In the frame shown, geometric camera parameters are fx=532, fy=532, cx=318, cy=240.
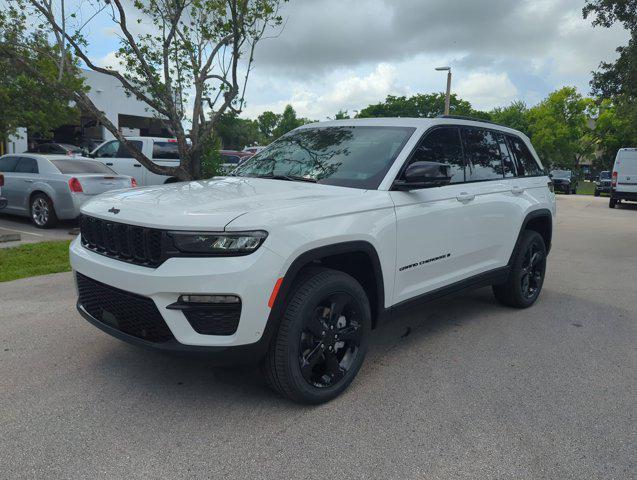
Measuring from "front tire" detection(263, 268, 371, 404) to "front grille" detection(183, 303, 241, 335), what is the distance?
303 mm

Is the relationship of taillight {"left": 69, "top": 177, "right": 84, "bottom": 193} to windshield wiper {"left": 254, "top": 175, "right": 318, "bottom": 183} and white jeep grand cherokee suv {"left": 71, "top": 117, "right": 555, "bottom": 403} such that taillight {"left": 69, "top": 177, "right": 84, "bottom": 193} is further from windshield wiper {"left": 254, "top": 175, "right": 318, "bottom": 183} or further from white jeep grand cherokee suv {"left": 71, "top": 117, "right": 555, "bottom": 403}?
windshield wiper {"left": 254, "top": 175, "right": 318, "bottom": 183}

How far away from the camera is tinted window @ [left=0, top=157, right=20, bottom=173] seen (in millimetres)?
10938

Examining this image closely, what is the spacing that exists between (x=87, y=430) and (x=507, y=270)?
150 inches

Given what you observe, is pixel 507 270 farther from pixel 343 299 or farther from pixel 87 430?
pixel 87 430

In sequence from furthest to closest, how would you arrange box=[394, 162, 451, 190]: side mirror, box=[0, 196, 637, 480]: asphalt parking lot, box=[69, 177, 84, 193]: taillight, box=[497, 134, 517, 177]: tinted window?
box=[69, 177, 84, 193]: taillight → box=[497, 134, 517, 177]: tinted window → box=[394, 162, 451, 190]: side mirror → box=[0, 196, 637, 480]: asphalt parking lot

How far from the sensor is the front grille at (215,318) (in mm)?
2777

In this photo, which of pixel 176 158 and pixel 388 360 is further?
pixel 176 158

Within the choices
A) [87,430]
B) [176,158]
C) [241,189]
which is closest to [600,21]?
[176,158]

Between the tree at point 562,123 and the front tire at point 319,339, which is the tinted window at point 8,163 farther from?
the tree at point 562,123

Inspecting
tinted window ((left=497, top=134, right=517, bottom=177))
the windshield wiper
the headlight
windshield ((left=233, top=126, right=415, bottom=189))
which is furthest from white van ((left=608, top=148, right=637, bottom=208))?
the headlight

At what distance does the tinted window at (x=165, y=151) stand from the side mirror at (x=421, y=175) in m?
10.1

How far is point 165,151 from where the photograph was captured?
42.5 feet

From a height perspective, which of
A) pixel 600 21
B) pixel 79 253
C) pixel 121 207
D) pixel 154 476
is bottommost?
pixel 154 476

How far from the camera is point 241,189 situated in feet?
11.7
